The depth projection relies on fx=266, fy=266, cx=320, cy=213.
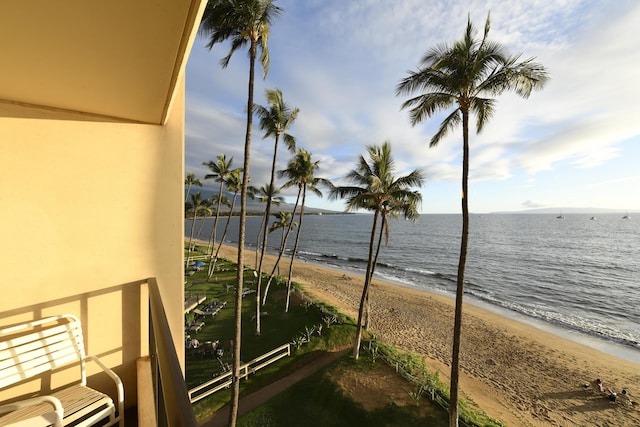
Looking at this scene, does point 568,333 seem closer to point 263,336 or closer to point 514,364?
point 514,364

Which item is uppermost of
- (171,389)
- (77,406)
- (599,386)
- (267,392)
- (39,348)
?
(171,389)

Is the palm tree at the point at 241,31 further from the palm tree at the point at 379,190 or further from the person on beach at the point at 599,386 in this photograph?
the person on beach at the point at 599,386

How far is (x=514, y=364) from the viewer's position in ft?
47.4

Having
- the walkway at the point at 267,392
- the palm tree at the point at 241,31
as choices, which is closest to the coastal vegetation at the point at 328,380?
the walkway at the point at 267,392

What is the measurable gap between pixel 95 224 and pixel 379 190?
10.0m

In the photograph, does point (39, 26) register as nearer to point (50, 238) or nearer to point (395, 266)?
point (50, 238)

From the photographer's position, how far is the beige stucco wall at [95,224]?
7.73 ft

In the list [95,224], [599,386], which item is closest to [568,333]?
[599,386]

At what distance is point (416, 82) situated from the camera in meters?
8.27

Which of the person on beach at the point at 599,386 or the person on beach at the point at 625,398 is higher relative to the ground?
Result: the person on beach at the point at 599,386

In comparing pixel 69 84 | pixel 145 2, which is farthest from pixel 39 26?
pixel 69 84

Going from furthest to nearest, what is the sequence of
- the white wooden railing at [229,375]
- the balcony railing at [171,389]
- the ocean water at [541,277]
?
the ocean water at [541,277], the white wooden railing at [229,375], the balcony railing at [171,389]

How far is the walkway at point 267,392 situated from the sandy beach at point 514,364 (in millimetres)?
5624

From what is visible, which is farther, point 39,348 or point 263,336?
point 263,336
